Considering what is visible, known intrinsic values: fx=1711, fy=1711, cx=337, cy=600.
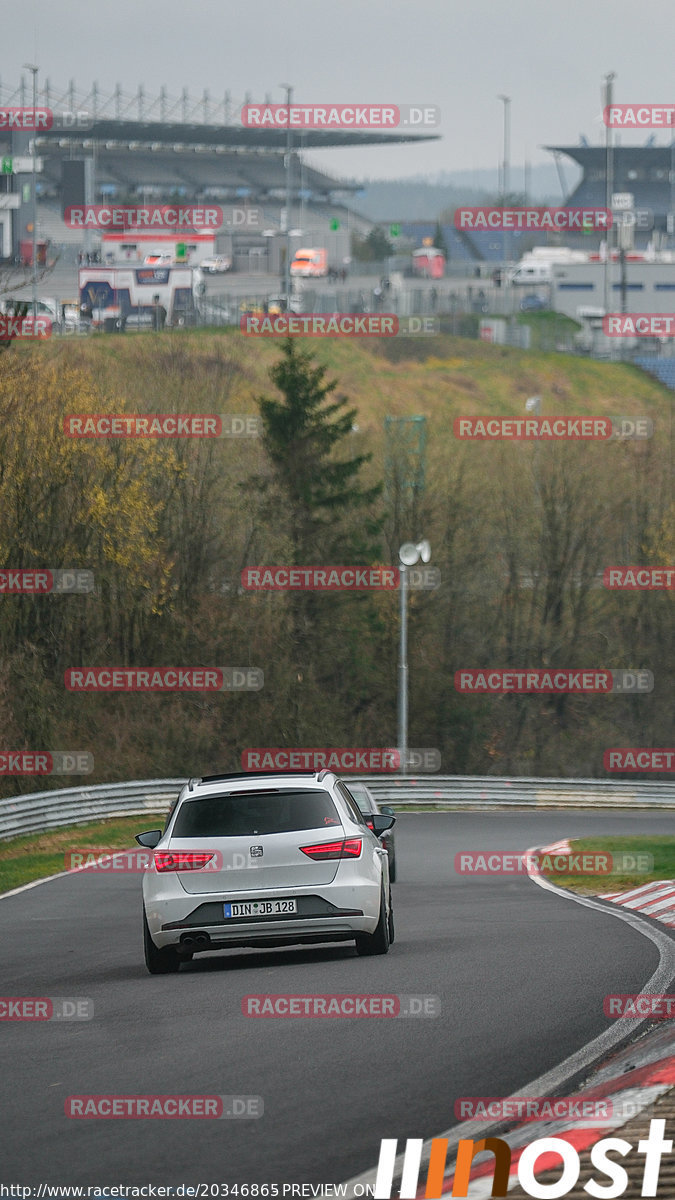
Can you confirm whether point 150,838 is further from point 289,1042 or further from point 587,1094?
point 587,1094

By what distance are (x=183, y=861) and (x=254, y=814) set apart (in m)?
0.60

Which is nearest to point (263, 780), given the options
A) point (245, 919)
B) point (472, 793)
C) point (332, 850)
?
point (332, 850)

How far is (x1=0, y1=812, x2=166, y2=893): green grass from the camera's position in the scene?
2416 cm

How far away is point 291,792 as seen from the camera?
1188cm

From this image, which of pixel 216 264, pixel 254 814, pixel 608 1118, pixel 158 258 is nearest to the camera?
pixel 608 1118

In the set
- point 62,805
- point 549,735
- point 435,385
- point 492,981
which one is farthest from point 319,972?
point 435,385

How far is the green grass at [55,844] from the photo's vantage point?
24.2m

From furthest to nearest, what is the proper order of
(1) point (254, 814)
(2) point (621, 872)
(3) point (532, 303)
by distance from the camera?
(3) point (532, 303)
(2) point (621, 872)
(1) point (254, 814)

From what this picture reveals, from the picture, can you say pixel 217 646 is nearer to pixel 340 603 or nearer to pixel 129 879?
pixel 340 603

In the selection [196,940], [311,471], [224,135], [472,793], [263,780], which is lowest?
[472,793]

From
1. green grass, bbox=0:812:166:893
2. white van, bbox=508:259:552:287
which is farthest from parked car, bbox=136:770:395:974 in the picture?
white van, bbox=508:259:552:287

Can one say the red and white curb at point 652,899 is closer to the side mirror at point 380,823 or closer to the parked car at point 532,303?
the side mirror at point 380,823

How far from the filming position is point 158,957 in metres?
11.5

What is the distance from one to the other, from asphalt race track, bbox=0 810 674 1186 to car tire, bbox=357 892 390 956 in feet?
0.67
